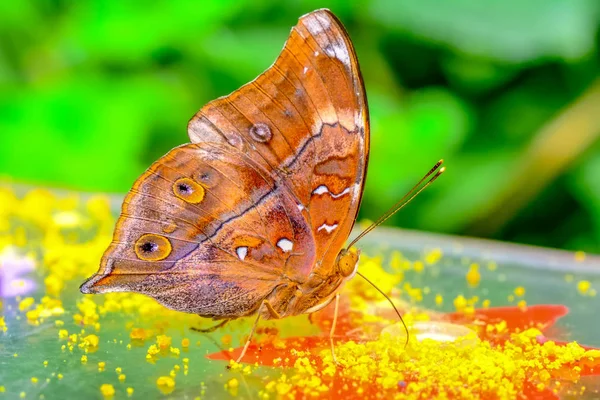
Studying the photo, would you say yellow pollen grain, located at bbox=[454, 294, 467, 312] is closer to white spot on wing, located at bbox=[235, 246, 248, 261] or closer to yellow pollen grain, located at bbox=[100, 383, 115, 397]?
white spot on wing, located at bbox=[235, 246, 248, 261]

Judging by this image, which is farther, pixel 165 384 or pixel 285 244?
pixel 285 244

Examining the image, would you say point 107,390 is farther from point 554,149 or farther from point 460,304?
point 554,149

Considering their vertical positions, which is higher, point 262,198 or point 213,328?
point 262,198

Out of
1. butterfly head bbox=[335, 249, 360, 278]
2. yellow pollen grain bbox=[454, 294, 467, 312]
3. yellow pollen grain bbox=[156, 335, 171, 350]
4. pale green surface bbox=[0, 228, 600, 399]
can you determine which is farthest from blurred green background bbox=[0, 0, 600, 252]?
yellow pollen grain bbox=[156, 335, 171, 350]

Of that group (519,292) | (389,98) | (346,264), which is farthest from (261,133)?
(389,98)

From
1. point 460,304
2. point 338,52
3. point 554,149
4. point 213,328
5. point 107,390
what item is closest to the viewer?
point 107,390

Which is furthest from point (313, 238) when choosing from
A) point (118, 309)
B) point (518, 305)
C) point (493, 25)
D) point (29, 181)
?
point (29, 181)

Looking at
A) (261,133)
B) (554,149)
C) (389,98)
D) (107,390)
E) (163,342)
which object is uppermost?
(389,98)
